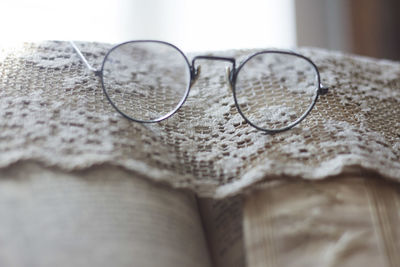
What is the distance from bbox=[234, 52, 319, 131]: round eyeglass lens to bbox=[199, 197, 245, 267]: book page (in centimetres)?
10

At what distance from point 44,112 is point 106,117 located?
6 centimetres

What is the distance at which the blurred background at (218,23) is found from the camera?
3.41 feet

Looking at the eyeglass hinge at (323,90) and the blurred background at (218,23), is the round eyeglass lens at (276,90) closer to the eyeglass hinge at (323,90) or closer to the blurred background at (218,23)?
the eyeglass hinge at (323,90)

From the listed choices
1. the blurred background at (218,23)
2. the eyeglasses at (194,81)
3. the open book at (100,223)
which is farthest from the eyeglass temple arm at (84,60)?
the blurred background at (218,23)

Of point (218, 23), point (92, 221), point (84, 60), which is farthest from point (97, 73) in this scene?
point (218, 23)

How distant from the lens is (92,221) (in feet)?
1.30

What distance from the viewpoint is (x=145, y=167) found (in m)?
0.44

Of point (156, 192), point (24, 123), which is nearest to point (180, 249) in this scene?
point (156, 192)

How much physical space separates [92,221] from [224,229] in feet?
0.42

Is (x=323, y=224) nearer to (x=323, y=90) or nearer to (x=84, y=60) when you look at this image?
(x=323, y=90)

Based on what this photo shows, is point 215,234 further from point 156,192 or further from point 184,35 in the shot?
point 184,35

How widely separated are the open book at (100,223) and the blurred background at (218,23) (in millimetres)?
526

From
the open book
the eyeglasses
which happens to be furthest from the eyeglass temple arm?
the open book

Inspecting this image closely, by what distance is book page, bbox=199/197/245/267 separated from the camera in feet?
1.45
